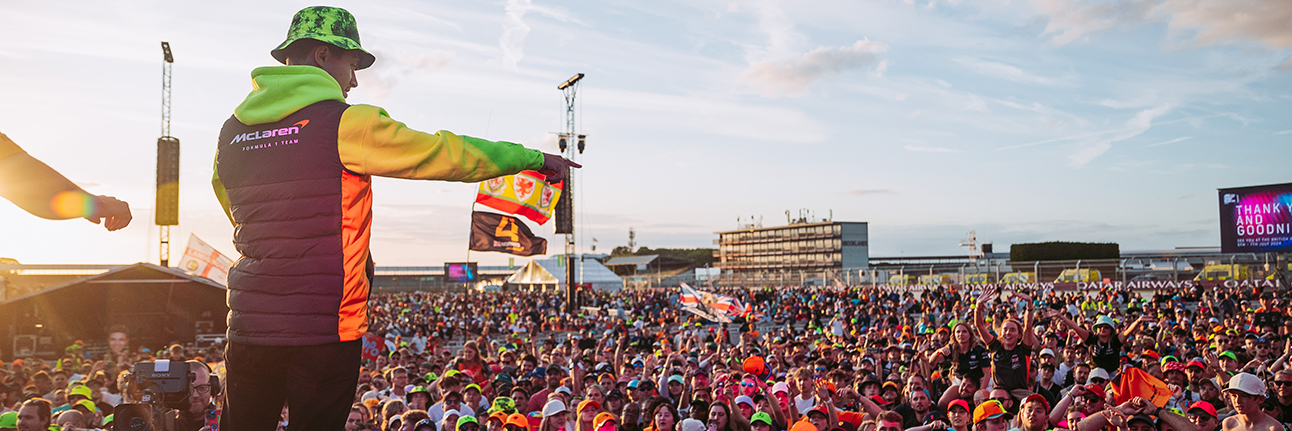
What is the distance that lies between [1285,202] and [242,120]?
131 ft

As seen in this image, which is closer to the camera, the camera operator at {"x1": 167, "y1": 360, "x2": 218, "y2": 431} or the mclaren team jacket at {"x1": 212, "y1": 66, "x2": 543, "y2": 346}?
the mclaren team jacket at {"x1": 212, "y1": 66, "x2": 543, "y2": 346}

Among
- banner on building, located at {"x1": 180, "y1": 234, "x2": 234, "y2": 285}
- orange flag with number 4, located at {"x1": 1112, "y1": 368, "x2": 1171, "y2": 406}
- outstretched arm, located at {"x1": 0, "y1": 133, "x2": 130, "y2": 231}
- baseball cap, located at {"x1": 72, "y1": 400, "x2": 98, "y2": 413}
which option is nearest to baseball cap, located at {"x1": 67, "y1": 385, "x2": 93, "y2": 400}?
baseball cap, located at {"x1": 72, "y1": 400, "x2": 98, "y2": 413}

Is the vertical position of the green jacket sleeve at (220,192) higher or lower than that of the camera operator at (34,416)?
higher

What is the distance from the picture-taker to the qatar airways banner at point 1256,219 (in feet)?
107

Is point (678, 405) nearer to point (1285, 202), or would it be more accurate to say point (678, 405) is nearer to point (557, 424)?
point (557, 424)

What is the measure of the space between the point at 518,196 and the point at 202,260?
33.5ft

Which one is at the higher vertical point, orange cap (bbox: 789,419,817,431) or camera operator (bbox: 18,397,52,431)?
camera operator (bbox: 18,397,52,431)

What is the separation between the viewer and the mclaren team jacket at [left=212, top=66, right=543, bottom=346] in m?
2.21

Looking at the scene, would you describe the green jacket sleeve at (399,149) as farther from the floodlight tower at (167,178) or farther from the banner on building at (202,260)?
the floodlight tower at (167,178)

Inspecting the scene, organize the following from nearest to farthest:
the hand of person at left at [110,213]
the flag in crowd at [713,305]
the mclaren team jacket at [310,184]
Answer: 1. the hand of person at left at [110,213]
2. the mclaren team jacket at [310,184]
3. the flag in crowd at [713,305]

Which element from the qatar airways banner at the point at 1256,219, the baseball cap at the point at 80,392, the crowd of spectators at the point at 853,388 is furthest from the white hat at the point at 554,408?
the qatar airways banner at the point at 1256,219

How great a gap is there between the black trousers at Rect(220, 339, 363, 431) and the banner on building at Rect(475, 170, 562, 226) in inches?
856

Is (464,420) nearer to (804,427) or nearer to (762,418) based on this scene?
(762,418)

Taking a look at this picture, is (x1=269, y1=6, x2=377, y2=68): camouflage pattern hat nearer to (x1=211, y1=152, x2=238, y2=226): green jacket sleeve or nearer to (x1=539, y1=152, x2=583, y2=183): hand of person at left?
(x1=211, y1=152, x2=238, y2=226): green jacket sleeve
